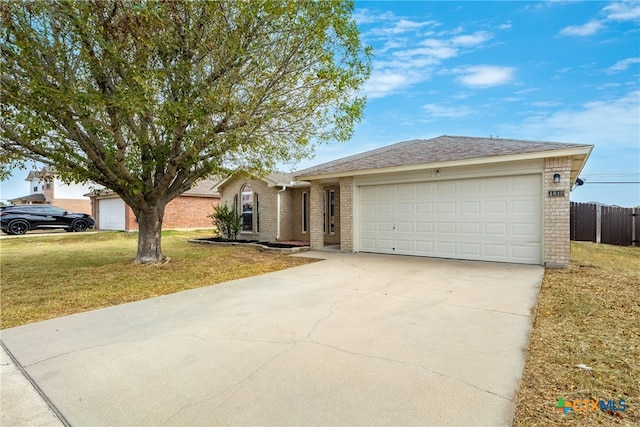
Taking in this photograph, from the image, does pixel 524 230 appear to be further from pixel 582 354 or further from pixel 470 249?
pixel 582 354

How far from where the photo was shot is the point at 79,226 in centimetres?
2239

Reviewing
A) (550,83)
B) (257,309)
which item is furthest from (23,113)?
(550,83)

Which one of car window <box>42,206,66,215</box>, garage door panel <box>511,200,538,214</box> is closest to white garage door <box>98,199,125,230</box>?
car window <box>42,206,66,215</box>

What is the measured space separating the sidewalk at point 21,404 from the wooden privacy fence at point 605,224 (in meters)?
19.4

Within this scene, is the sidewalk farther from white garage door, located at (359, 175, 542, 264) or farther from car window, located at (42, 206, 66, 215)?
car window, located at (42, 206, 66, 215)

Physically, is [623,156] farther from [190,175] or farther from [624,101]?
[190,175]

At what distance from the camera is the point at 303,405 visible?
8.20 feet

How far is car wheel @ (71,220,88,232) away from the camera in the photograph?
22159 mm

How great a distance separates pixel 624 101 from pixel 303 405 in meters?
18.0

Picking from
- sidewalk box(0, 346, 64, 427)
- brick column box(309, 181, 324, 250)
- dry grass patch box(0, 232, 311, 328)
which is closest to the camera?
sidewalk box(0, 346, 64, 427)

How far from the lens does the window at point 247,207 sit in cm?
1631

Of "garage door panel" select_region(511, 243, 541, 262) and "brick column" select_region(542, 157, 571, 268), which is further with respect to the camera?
"garage door panel" select_region(511, 243, 541, 262)

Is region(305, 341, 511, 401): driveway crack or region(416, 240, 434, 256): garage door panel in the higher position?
region(416, 240, 434, 256): garage door panel

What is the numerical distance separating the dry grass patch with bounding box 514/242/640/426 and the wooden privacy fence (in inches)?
439
